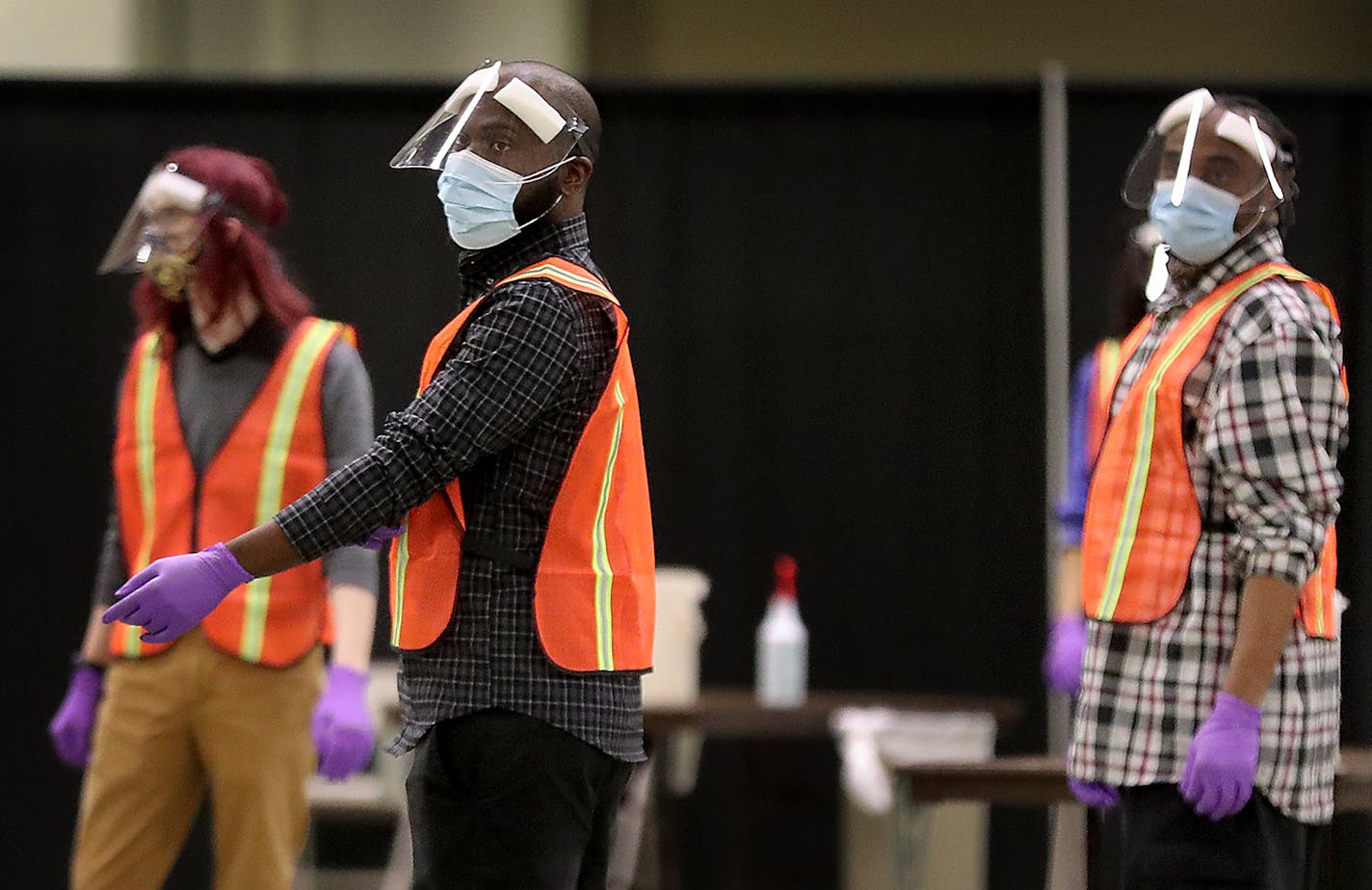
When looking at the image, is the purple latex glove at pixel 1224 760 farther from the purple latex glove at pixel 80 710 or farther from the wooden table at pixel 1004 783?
the purple latex glove at pixel 80 710

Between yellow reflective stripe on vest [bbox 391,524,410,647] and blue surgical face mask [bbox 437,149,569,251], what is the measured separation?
329mm

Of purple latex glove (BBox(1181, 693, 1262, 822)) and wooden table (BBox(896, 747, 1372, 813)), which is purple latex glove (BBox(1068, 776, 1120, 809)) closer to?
purple latex glove (BBox(1181, 693, 1262, 822))

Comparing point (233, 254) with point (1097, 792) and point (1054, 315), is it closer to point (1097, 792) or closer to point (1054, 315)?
point (1097, 792)

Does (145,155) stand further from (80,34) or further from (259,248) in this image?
(259,248)

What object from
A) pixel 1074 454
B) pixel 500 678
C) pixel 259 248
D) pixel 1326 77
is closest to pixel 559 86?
pixel 500 678

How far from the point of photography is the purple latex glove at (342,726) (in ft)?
8.45

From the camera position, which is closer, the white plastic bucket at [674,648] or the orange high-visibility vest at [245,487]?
the orange high-visibility vest at [245,487]

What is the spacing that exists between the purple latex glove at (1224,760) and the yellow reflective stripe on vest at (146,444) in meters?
1.50

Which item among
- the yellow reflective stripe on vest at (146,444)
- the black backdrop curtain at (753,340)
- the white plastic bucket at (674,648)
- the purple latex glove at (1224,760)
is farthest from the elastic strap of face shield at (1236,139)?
the black backdrop curtain at (753,340)

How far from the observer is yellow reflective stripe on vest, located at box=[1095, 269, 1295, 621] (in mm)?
2031

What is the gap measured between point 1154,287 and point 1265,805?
2.20 ft

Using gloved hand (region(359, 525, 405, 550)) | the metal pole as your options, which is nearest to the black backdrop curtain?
the metal pole

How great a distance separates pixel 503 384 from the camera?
185 cm

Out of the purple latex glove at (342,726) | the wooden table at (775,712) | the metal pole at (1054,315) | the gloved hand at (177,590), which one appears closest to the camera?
the gloved hand at (177,590)
